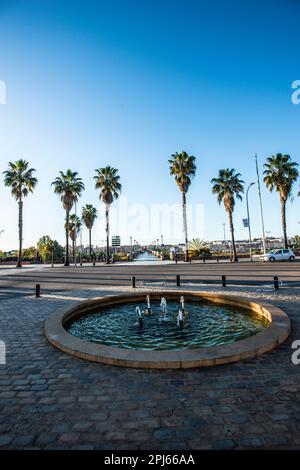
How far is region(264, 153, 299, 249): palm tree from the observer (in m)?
38.8

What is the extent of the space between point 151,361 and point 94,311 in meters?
5.67

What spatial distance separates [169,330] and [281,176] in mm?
39163

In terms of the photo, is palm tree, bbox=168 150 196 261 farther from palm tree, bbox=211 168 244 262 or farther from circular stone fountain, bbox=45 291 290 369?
circular stone fountain, bbox=45 291 290 369

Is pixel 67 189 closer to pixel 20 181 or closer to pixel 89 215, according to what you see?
pixel 20 181

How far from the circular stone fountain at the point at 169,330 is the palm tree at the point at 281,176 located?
34750 millimetres

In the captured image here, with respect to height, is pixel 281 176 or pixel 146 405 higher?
pixel 281 176

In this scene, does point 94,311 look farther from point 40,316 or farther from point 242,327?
point 242,327

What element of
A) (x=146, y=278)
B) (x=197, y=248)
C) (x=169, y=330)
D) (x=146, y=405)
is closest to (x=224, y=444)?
(x=146, y=405)

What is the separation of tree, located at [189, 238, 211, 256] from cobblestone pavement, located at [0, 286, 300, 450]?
43032mm

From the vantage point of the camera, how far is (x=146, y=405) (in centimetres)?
356

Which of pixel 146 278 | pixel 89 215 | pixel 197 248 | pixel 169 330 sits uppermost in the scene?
pixel 89 215

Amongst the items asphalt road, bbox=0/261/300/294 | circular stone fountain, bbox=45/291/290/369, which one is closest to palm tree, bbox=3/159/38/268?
asphalt road, bbox=0/261/300/294

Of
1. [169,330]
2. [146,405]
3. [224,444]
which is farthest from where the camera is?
[169,330]

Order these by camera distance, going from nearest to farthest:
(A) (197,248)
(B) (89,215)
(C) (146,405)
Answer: (C) (146,405) < (A) (197,248) < (B) (89,215)
